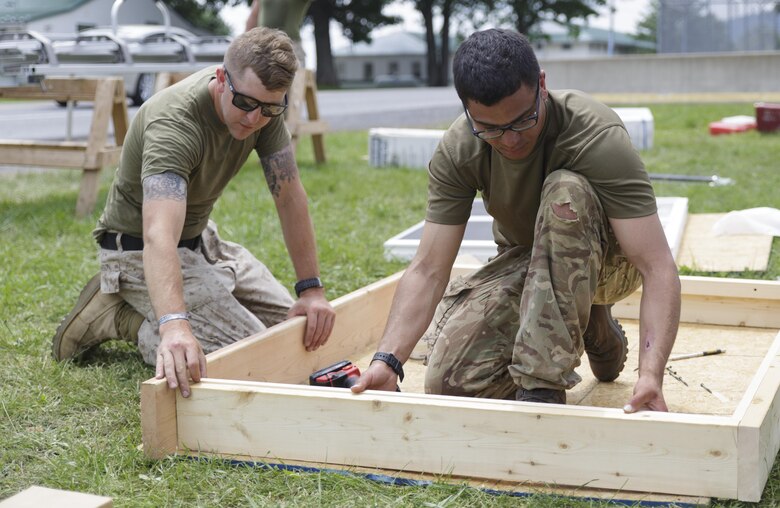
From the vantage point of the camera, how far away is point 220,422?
2830mm

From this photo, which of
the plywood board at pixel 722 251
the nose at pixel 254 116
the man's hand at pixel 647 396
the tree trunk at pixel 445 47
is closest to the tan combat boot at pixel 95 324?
the nose at pixel 254 116

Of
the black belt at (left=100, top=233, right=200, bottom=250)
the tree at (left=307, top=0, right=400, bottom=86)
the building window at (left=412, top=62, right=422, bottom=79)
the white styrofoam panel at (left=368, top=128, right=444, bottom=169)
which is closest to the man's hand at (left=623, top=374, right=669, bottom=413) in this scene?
the black belt at (left=100, top=233, right=200, bottom=250)

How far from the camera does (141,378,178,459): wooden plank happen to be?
109 inches

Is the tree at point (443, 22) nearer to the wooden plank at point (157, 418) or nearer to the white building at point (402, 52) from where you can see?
the white building at point (402, 52)

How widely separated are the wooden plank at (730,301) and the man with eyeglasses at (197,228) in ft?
5.65

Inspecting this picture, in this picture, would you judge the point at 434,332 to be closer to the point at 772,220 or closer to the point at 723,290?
the point at 723,290

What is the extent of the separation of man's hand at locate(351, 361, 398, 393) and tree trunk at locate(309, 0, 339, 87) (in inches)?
1537

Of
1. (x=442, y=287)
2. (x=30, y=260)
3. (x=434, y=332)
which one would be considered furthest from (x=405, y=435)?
(x=30, y=260)

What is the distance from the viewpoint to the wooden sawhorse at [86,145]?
21.8 feet

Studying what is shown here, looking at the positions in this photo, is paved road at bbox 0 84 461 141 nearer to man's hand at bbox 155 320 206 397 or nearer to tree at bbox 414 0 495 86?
man's hand at bbox 155 320 206 397

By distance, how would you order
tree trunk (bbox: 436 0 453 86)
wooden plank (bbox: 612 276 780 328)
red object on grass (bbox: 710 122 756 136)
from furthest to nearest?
1. tree trunk (bbox: 436 0 453 86)
2. red object on grass (bbox: 710 122 756 136)
3. wooden plank (bbox: 612 276 780 328)

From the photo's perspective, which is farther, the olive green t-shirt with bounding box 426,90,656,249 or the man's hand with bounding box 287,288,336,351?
the man's hand with bounding box 287,288,336,351

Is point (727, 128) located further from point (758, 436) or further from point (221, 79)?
point (758, 436)

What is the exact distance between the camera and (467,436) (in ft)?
8.55
